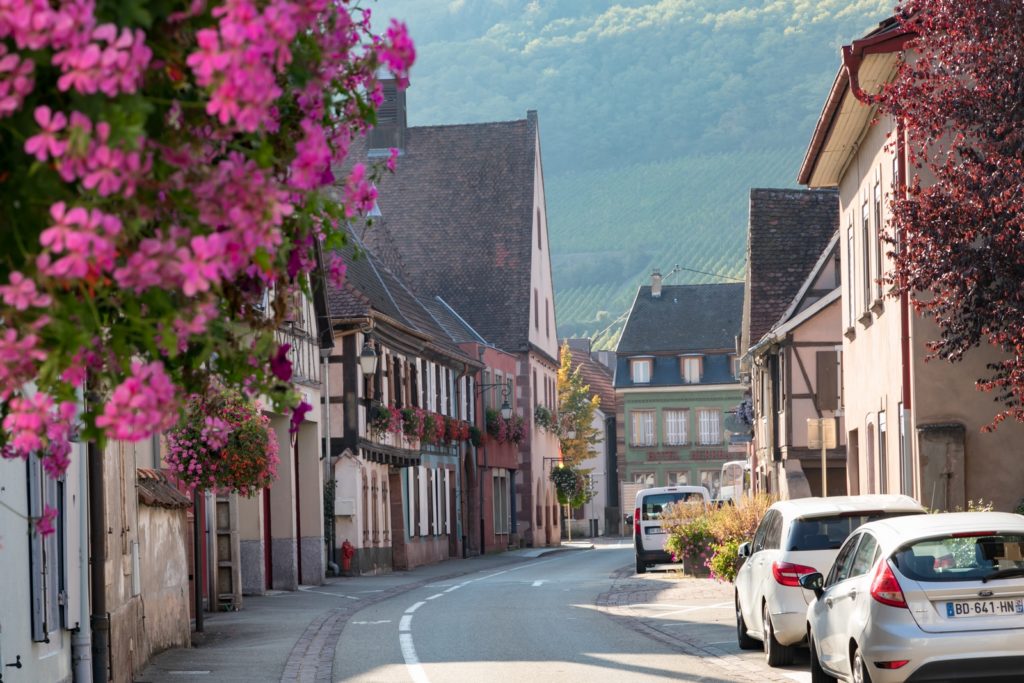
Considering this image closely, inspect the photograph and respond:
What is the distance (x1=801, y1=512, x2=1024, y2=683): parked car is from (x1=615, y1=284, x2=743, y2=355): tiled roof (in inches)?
Answer: 3020

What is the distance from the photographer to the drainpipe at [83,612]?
13484mm

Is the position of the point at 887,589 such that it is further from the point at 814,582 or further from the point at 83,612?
the point at 83,612

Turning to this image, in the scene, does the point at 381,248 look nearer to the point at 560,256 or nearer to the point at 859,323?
the point at 859,323

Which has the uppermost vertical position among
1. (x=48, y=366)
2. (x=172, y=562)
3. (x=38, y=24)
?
(x=38, y=24)

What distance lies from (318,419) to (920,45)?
68.1 ft

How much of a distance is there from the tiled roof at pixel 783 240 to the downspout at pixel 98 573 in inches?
1170

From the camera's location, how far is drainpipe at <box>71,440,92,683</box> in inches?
531

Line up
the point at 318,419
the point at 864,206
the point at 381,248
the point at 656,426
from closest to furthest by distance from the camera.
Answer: the point at 864,206 → the point at 318,419 → the point at 381,248 → the point at 656,426

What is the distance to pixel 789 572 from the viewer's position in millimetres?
14922

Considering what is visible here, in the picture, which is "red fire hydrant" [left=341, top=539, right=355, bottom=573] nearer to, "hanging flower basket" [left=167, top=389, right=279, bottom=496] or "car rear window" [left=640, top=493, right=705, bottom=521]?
"car rear window" [left=640, top=493, right=705, bottom=521]

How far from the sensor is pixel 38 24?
354cm

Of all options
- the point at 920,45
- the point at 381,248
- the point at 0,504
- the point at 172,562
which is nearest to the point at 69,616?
the point at 0,504

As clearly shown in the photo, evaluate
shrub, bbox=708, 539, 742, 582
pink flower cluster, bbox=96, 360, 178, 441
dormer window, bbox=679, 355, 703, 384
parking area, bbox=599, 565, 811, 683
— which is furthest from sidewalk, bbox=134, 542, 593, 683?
dormer window, bbox=679, 355, 703, 384

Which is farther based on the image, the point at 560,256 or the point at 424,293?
the point at 560,256
